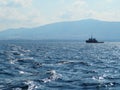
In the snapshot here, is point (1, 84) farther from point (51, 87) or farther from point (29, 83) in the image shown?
point (51, 87)

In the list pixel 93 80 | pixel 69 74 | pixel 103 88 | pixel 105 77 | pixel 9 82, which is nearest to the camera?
pixel 103 88

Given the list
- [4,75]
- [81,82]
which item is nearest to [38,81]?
[81,82]

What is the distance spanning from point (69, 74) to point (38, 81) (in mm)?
8694

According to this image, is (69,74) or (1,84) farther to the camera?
(69,74)

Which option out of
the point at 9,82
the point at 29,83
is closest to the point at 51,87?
the point at 29,83

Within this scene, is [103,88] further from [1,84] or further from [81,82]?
[1,84]

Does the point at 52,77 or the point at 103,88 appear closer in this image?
the point at 103,88

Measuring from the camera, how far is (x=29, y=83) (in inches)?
1454

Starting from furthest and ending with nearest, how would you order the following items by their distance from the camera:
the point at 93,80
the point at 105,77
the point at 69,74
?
the point at 69,74 < the point at 105,77 < the point at 93,80

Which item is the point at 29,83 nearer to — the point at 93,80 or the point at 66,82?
the point at 66,82

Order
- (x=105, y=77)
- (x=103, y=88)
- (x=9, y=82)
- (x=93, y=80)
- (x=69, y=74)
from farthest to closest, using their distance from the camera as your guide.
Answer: (x=69, y=74)
(x=105, y=77)
(x=93, y=80)
(x=9, y=82)
(x=103, y=88)

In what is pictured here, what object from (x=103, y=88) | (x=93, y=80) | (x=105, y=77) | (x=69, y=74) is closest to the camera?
(x=103, y=88)

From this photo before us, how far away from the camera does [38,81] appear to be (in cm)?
3909

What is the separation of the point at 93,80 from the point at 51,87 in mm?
7045
